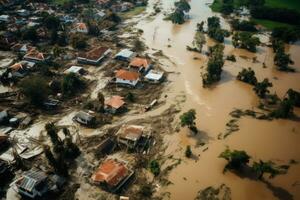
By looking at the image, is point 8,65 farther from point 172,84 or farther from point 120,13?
point 120,13

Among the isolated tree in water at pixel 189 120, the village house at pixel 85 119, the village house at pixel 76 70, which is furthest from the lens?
the village house at pixel 76 70

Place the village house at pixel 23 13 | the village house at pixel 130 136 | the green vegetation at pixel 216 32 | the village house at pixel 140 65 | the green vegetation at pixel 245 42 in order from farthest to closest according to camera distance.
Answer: the village house at pixel 23 13, the green vegetation at pixel 216 32, the green vegetation at pixel 245 42, the village house at pixel 140 65, the village house at pixel 130 136

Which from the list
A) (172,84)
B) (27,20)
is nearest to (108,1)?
(27,20)

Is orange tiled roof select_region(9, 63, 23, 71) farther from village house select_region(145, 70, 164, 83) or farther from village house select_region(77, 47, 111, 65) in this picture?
village house select_region(145, 70, 164, 83)

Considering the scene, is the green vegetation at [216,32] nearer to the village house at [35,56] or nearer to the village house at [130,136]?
the village house at [35,56]

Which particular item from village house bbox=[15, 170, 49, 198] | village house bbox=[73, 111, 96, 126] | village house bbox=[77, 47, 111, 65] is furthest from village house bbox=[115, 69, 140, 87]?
village house bbox=[15, 170, 49, 198]

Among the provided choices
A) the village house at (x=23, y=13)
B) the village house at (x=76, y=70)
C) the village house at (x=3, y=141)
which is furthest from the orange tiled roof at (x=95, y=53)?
the village house at (x=23, y=13)

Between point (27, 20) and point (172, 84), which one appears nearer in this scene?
point (172, 84)
